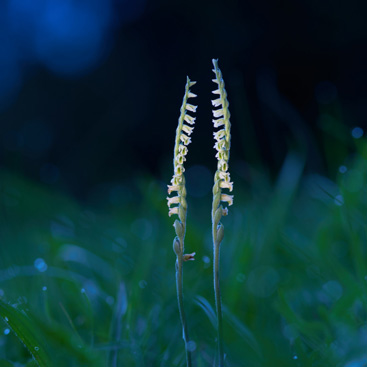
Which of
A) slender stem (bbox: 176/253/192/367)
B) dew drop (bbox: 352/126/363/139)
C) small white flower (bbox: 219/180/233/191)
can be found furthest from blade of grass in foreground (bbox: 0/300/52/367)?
dew drop (bbox: 352/126/363/139)

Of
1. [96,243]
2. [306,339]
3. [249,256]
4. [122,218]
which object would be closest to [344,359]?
[306,339]

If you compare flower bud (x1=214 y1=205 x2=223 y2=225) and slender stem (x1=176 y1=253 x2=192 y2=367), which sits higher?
flower bud (x1=214 y1=205 x2=223 y2=225)

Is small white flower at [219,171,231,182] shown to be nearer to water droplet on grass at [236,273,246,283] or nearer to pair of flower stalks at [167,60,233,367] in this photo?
pair of flower stalks at [167,60,233,367]

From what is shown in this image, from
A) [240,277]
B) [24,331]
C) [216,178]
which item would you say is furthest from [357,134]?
[24,331]

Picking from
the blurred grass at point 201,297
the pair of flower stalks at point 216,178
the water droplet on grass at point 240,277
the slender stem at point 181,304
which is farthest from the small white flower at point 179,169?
the water droplet on grass at point 240,277

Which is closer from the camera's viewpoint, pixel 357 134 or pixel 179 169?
pixel 179 169

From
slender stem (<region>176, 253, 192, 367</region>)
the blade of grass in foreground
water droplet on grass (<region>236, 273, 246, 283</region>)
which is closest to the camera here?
slender stem (<region>176, 253, 192, 367</region>)

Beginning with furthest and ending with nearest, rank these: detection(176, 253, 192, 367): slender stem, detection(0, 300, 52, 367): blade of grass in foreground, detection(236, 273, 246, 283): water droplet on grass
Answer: detection(236, 273, 246, 283): water droplet on grass → detection(0, 300, 52, 367): blade of grass in foreground → detection(176, 253, 192, 367): slender stem

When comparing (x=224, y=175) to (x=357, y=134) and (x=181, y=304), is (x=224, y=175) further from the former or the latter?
(x=357, y=134)
